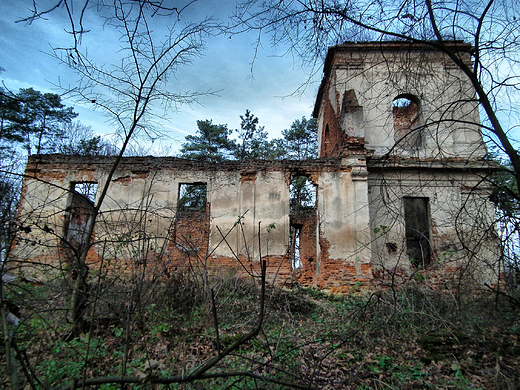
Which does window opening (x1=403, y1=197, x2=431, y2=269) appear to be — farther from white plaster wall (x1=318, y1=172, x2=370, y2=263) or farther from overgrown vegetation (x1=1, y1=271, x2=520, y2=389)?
overgrown vegetation (x1=1, y1=271, x2=520, y2=389)

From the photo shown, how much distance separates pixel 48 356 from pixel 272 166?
29.5ft

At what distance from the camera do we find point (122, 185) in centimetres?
1223

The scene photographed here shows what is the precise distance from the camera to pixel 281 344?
5188mm

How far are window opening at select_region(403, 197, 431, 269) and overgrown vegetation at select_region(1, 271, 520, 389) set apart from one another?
21.1 feet

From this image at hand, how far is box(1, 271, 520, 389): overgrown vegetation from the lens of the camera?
3.81 m

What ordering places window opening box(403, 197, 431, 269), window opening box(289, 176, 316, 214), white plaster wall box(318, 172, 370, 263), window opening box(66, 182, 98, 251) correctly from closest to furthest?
window opening box(66, 182, 98, 251) < white plaster wall box(318, 172, 370, 263) < window opening box(403, 197, 431, 269) < window opening box(289, 176, 316, 214)

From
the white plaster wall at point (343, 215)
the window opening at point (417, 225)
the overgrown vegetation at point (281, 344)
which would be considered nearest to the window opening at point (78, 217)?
the overgrown vegetation at point (281, 344)

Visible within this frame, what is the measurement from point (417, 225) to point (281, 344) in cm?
993

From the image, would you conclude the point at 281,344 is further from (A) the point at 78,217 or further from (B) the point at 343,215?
(B) the point at 343,215

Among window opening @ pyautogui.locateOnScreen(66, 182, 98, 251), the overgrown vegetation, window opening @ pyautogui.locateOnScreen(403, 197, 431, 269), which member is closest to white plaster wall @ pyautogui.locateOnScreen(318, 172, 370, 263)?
window opening @ pyautogui.locateOnScreen(403, 197, 431, 269)

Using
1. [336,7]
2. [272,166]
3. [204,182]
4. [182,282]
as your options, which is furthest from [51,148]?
[336,7]

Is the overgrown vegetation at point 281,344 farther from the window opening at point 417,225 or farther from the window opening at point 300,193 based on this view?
the window opening at point 300,193

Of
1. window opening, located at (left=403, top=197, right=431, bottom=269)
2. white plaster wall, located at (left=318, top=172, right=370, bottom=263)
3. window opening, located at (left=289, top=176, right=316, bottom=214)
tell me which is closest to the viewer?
white plaster wall, located at (left=318, top=172, right=370, bottom=263)

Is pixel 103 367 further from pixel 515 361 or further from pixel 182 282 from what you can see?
pixel 515 361
